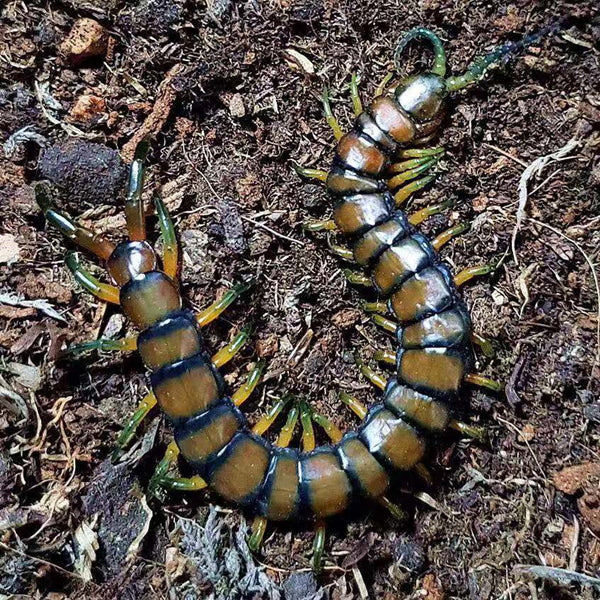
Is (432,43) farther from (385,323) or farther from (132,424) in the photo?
(132,424)

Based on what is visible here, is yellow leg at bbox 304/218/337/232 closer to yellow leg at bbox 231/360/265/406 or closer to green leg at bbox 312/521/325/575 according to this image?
yellow leg at bbox 231/360/265/406

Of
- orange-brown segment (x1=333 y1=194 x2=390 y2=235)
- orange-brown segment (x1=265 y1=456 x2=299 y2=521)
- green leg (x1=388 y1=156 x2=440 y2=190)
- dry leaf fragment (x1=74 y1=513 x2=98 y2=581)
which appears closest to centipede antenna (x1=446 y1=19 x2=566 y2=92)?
green leg (x1=388 y1=156 x2=440 y2=190)

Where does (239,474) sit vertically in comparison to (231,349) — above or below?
below

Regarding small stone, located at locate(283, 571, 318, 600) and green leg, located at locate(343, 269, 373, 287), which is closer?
small stone, located at locate(283, 571, 318, 600)

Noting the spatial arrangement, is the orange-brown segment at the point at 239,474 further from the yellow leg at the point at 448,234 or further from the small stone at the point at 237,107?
the small stone at the point at 237,107

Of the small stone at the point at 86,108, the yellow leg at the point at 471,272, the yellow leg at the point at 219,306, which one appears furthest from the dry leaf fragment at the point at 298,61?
the yellow leg at the point at 471,272

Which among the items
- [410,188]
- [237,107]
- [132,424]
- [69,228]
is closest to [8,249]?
[69,228]
